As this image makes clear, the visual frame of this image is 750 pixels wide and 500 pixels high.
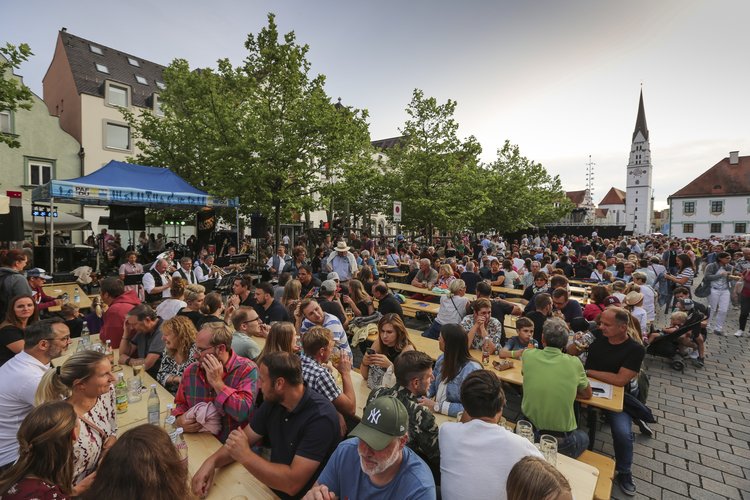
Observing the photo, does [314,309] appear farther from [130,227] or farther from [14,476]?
[130,227]

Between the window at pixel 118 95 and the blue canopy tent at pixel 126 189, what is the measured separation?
18.6 metres

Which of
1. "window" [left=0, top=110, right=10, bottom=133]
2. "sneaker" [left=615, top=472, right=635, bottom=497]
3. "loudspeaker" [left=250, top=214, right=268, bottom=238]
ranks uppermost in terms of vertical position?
"window" [left=0, top=110, right=10, bottom=133]

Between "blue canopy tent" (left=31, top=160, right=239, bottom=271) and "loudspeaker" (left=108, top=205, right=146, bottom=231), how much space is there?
215cm

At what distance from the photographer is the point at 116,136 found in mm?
26125

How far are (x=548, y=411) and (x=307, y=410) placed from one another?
7.48 feet

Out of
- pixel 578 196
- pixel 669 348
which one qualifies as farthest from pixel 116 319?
pixel 578 196

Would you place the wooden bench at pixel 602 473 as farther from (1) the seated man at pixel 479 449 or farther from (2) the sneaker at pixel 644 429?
(2) the sneaker at pixel 644 429

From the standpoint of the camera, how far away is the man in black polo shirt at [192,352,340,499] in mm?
2289

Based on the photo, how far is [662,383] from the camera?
630cm

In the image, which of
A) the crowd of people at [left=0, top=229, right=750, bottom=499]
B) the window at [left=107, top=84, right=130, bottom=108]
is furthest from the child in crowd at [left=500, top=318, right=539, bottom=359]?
the window at [left=107, top=84, right=130, bottom=108]

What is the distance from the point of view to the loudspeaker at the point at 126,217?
1416cm

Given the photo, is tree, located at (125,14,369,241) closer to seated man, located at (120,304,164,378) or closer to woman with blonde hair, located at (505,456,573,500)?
seated man, located at (120,304,164,378)

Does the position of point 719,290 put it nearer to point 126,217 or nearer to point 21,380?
point 21,380

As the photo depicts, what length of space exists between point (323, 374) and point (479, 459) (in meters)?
1.45
